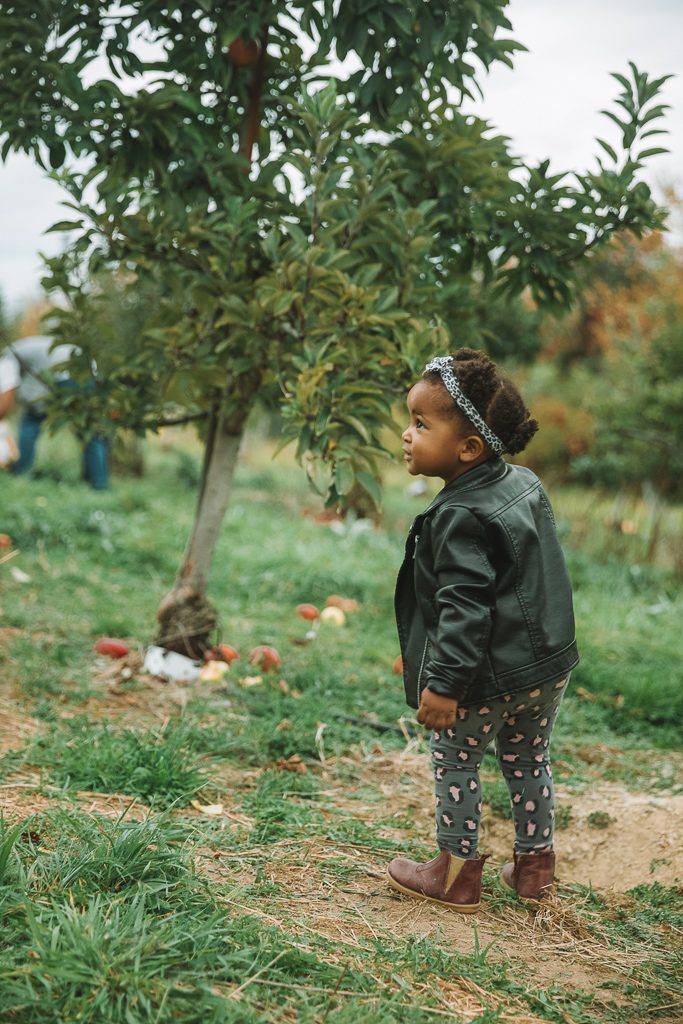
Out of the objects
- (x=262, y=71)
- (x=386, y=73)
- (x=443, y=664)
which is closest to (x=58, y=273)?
(x=262, y=71)

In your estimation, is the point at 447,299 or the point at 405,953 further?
the point at 447,299

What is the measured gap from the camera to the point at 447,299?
4.00 meters

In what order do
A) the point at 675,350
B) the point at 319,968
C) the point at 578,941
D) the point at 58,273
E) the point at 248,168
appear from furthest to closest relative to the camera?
the point at 675,350 → the point at 58,273 → the point at 248,168 → the point at 578,941 → the point at 319,968

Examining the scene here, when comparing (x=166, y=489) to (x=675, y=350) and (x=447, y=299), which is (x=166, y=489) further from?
(x=447, y=299)

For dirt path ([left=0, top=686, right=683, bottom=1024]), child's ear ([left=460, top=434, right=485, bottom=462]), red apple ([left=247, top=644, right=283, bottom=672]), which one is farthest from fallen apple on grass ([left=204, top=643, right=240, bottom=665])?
child's ear ([left=460, top=434, right=485, bottom=462])

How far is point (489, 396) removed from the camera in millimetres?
2416

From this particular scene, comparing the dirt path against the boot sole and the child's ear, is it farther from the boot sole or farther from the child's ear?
the child's ear

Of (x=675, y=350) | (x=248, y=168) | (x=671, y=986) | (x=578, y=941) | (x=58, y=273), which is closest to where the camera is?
(x=671, y=986)

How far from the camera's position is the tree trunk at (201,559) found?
4242 millimetres

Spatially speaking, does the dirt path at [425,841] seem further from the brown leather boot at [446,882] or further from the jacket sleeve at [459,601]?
the jacket sleeve at [459,601]

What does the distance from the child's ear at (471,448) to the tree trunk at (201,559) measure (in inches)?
77.1

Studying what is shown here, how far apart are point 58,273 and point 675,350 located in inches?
295

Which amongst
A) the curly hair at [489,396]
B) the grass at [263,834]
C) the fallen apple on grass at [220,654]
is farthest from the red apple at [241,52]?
the grass at [263,834]

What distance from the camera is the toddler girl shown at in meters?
2.30
